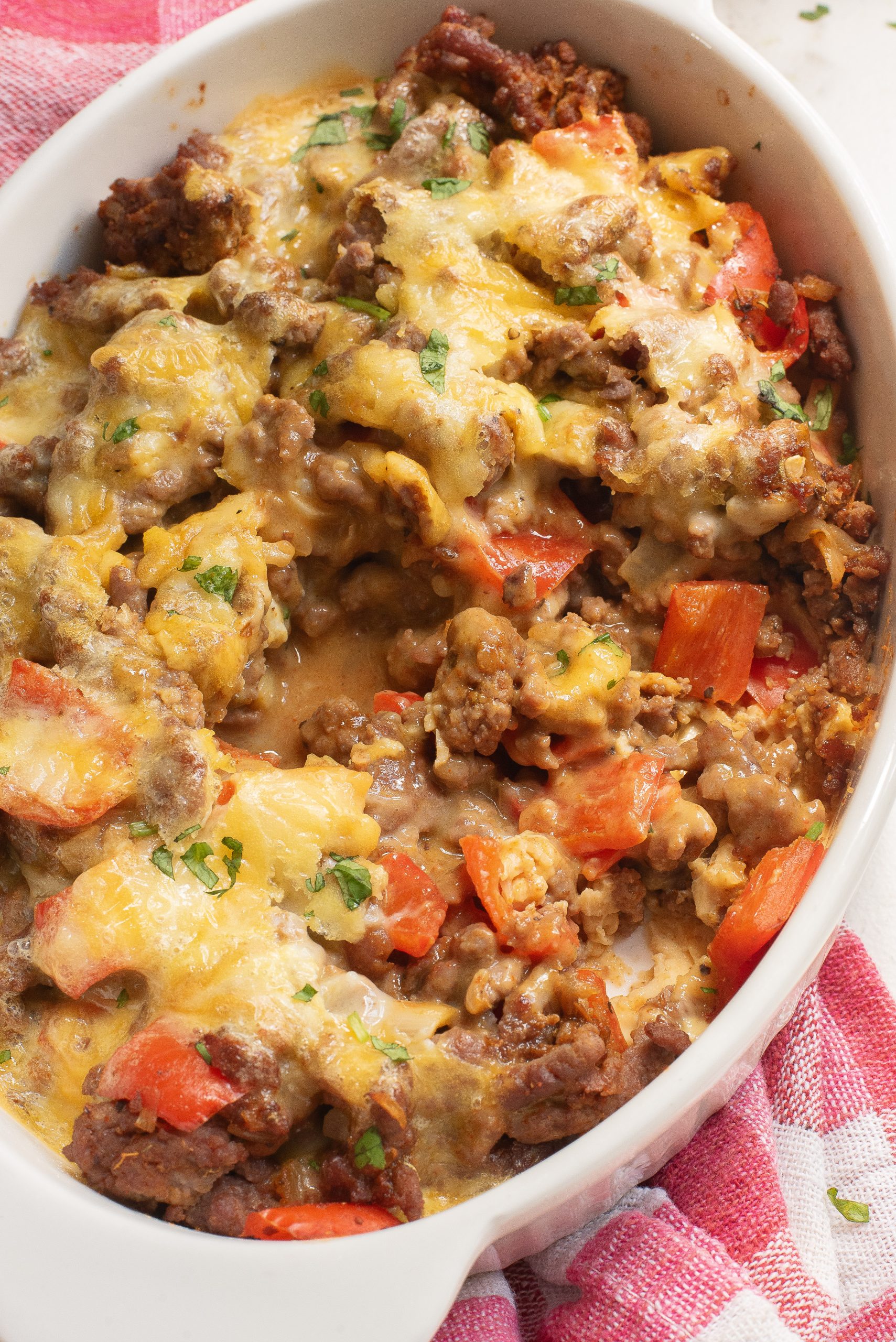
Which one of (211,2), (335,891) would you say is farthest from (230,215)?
(335,891)

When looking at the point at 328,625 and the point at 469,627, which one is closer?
the point at 469,627

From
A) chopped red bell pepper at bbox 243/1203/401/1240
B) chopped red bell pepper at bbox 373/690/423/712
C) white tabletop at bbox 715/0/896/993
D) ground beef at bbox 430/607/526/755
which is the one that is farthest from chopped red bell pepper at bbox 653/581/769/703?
white tabletop at bbox 715/0/896/993

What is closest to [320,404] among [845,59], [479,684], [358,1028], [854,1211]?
[479,684]

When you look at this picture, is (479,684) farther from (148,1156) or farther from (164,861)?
(148,1156)

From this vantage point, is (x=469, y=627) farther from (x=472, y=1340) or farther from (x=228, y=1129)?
(x=472, y=1340)

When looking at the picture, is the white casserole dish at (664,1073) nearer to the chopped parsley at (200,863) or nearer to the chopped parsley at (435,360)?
the chopped parsley at (200,863)
